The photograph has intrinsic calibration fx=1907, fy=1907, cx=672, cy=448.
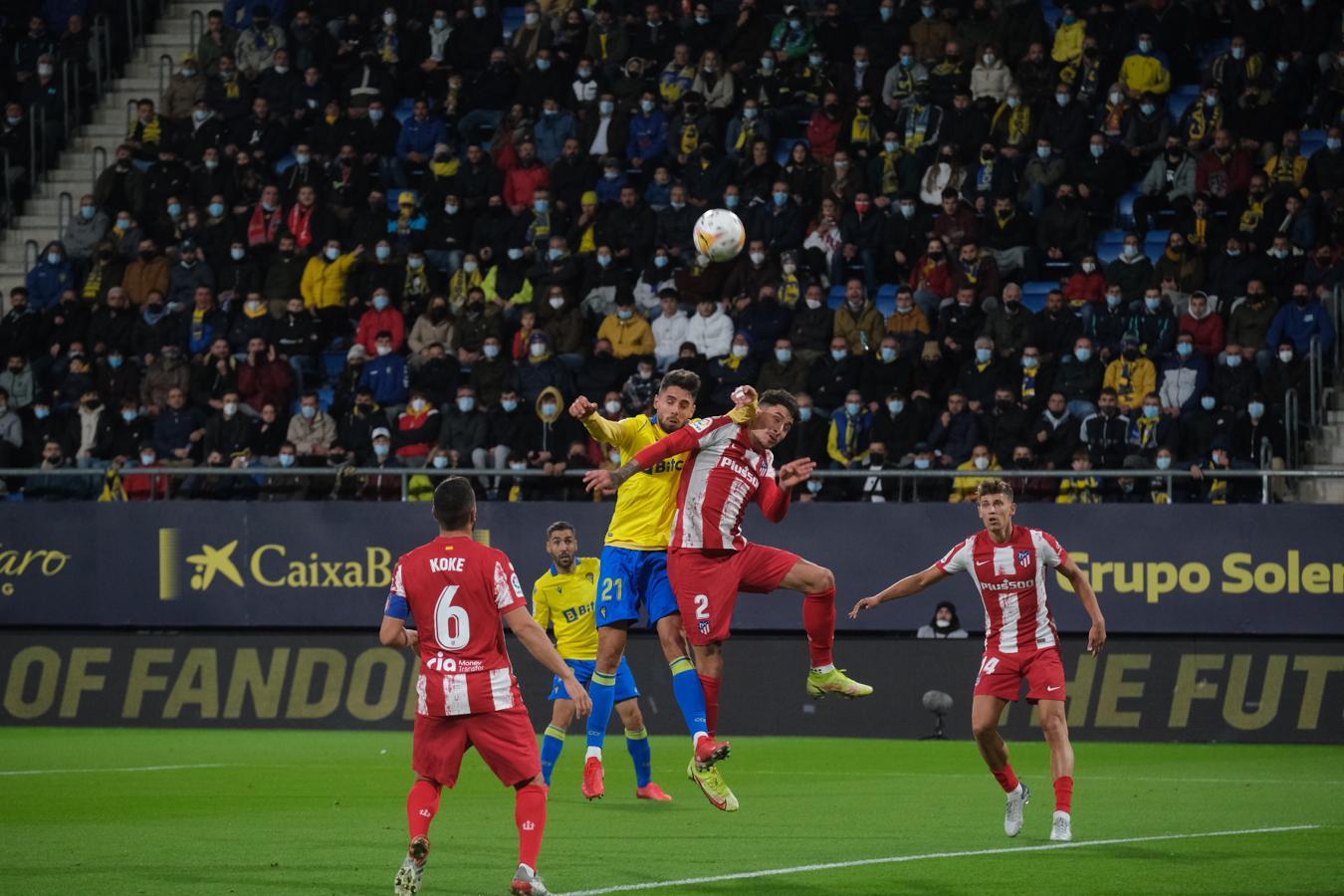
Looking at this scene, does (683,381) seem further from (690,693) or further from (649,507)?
(690,693)

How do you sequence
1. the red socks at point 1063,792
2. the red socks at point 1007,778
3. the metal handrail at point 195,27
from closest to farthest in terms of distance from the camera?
the red socks at point 1063,792 < the red socks at point 1007,778 < the metal handrail at point 195,27

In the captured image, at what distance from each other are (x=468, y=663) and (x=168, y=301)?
63.3 feet

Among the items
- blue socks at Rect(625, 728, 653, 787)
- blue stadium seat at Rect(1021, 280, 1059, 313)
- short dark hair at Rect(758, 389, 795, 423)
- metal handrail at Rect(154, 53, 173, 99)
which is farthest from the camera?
metal handrail at Rect(154, 53, 173, 99)

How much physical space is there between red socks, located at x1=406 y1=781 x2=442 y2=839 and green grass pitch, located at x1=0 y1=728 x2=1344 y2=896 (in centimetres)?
86

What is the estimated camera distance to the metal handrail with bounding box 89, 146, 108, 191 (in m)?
30.4

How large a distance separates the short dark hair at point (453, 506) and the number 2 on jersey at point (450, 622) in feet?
0.99

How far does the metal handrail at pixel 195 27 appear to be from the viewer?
3194cm

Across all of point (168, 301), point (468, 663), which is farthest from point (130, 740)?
point (468, 663)

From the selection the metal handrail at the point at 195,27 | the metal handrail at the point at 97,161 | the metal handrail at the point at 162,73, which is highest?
the metal handrail at the point at 195,27

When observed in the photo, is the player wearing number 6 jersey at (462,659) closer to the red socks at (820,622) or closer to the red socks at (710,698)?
the red socks at (710,698)

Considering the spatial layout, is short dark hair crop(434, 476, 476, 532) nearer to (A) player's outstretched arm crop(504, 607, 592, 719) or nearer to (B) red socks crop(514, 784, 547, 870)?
(A) player's outstretched arm crop(504, 607, 592, 719)

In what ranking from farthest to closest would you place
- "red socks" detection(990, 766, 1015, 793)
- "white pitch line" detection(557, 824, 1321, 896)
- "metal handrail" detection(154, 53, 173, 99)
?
"metal handrail" detection(154, 53, 173, 99)
"red socks" detection(990, 766, 1015, 793)
"white pitch line" detection(557, 824, 1321, 896)

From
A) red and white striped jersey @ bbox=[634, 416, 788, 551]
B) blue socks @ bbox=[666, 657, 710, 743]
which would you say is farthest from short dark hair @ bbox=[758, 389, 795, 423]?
blue socks @ bbox=[666, 657, 710, 743]

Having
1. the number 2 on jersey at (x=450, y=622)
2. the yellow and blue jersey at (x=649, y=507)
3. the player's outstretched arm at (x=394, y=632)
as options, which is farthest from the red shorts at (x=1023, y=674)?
the player's outstretched arm at (x=394, y=632)
